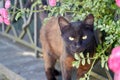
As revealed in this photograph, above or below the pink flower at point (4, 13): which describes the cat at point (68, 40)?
below

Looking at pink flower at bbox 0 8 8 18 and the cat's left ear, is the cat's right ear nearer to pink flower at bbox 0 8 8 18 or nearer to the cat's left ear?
the cat's left ear

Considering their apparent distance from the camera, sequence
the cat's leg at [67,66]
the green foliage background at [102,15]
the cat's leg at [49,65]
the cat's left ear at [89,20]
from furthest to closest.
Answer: the cat's leg at [49,65] → the cat's leg at [67,66] → the cat's left ear at [89,20] → the green foliage background at [102,15]

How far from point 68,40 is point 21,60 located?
186cm

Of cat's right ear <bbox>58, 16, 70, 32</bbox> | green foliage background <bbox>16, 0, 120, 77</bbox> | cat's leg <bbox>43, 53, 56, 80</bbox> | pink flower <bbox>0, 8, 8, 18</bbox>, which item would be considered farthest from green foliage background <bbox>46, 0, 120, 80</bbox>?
cat's leg <bbox>43, 53, 56, 80</bbox>

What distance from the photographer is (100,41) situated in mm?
2805

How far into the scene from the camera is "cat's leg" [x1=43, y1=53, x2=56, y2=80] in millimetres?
3392

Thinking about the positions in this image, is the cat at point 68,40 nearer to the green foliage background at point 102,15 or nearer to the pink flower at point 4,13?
the green foliage background at point 102,15

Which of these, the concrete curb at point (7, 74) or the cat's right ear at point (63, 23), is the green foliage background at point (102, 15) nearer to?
the cat's right ear at point (63, 23)

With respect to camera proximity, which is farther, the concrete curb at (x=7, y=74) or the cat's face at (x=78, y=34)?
the concrete curb at (x=7, y=74)

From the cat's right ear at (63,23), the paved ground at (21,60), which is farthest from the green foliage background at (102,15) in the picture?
the paved ground at (21,60)

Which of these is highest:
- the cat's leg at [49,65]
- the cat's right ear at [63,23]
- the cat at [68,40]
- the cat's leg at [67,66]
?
the cat's right ear at [63,23]

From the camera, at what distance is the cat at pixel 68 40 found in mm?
2514

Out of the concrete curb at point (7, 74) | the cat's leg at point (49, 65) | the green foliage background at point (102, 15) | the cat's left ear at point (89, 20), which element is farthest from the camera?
the concrete curb at point (7, 74)

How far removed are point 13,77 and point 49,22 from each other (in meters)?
0.92
